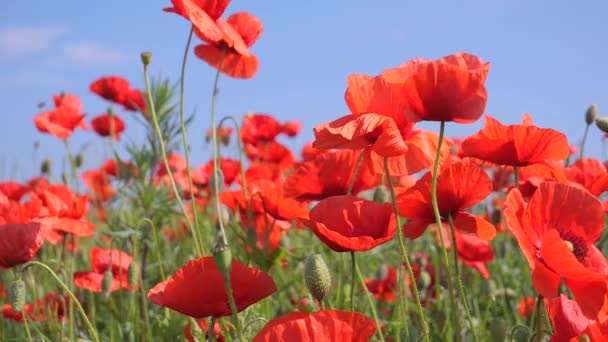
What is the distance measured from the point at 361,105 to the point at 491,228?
377 millimetres

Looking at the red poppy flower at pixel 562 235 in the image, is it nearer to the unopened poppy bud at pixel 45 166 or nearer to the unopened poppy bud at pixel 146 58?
the unopened poppy bud at pixel 146 58

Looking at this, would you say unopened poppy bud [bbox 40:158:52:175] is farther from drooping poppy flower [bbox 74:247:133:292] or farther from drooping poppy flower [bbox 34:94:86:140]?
drooping poppy flower [bbox 74:247:133:292]

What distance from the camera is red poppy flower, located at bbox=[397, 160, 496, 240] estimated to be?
1.42 meters

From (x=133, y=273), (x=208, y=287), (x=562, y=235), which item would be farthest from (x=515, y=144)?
(x=133, y=273)

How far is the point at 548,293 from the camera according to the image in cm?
109

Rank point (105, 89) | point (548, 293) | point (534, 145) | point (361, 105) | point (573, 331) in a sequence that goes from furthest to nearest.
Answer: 1. point (105, 89)
2. point (534, 145)
3. point (361, 105)
4. point (573, 331)
5. point (548, 293)

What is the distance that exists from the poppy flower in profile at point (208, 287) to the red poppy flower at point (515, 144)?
25.5 inches

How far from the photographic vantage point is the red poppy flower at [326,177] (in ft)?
6.45

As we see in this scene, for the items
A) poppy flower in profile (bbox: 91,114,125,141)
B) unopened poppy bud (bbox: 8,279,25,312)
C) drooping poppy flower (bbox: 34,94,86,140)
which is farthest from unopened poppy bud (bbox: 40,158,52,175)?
unopened poppy bud (bbox: 8,279,25,312)

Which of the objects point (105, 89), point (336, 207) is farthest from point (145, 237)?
point (336, 207)

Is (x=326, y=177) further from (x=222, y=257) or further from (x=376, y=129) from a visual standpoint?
(x=222, y=257)

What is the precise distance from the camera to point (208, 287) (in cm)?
125

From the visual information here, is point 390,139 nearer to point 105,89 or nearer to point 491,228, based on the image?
point 491,228

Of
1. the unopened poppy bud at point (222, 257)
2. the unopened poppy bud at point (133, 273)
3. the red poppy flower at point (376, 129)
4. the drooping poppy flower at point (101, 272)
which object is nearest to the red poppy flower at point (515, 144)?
the red poppy flower at point (376, 129)
